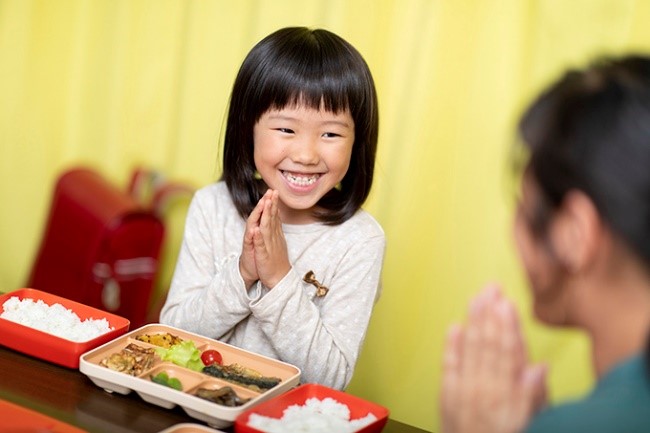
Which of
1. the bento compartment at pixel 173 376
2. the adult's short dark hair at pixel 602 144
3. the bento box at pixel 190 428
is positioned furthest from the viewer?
the bento compartment at pixel 173 376

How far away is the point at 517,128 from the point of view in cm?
99

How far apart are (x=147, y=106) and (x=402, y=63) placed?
3.23 feet

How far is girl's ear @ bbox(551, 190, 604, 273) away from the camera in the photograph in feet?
3.00

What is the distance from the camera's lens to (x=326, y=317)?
5.75 feet

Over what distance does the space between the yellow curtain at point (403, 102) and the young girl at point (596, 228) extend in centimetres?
91

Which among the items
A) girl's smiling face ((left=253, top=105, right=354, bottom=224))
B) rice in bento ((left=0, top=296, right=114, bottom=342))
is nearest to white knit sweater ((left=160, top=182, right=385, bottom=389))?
girl's smiling face ((left=253, top=105, right=354, bottom=224))

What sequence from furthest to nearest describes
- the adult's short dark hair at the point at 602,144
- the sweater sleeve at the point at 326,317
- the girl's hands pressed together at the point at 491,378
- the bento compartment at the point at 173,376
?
the sweater sleeve at the point at 326,317, the bento compartment at the point at 173,376, the girl's hands pressed together at the point at 491,378, the adult's short dark hair at the point at 602,144

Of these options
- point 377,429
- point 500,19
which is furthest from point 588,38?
point 377,429

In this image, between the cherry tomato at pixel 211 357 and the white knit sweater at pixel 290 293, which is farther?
the white knit sweater at pixel 290 293

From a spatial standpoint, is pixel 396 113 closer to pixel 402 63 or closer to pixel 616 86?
pixel 402 63

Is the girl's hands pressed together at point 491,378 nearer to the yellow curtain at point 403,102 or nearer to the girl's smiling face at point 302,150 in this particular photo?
the girl's smiling face at point 302,150

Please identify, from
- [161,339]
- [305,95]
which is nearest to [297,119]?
[305,95]

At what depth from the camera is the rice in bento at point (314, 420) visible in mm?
1327

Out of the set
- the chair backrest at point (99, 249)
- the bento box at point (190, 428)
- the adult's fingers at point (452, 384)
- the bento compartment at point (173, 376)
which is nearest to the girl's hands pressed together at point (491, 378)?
the adult's fingers at point (452, 384)
